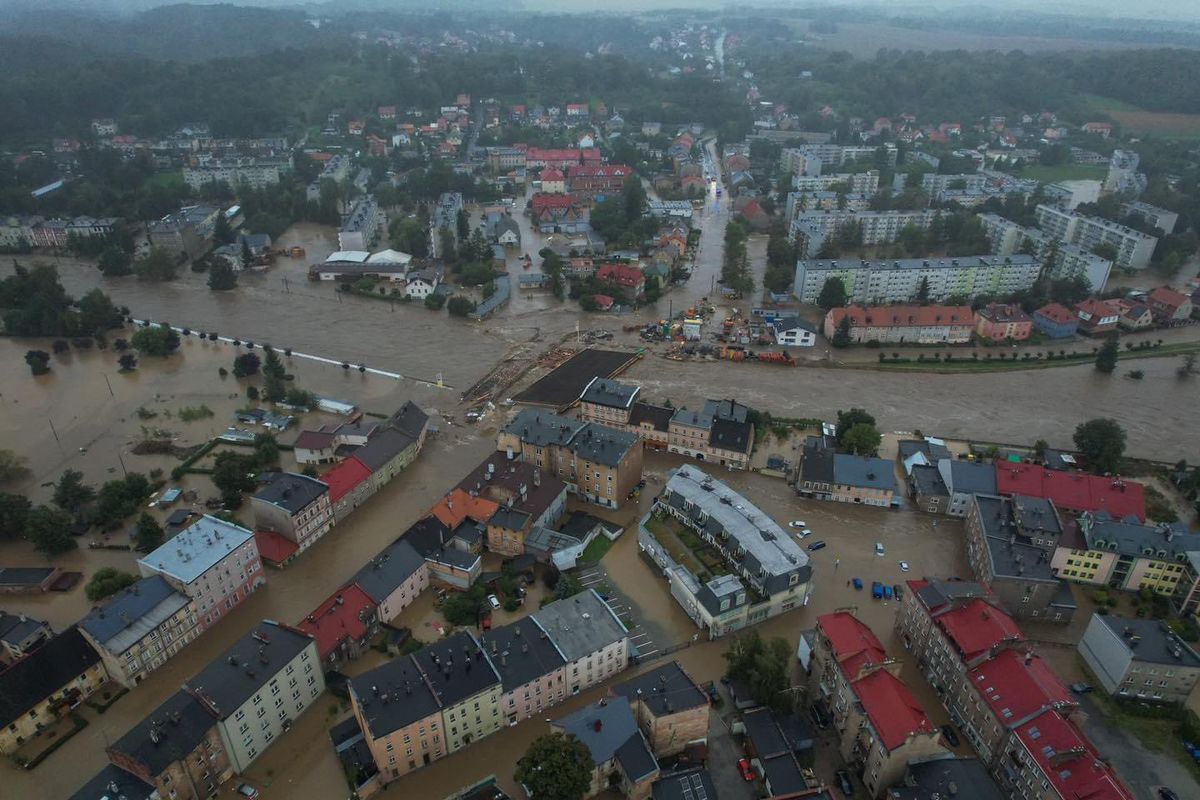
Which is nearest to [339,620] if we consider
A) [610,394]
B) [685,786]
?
[685,786]

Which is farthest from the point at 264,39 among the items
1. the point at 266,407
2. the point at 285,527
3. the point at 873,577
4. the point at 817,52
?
the point at 873,577

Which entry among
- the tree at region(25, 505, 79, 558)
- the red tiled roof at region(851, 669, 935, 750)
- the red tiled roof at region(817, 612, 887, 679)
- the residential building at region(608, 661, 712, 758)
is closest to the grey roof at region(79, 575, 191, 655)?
the tree at region(25, 505, 79, 558)

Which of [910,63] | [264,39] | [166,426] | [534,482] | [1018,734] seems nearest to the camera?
[1018,734]

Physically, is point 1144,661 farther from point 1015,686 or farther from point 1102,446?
point 1102,446

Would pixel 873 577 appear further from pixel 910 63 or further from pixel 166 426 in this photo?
pixel 910 63

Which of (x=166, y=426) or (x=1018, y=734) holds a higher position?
(x=1018, y=734)

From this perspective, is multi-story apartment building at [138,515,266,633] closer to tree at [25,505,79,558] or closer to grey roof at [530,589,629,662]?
tree at [25,505,79,558]
